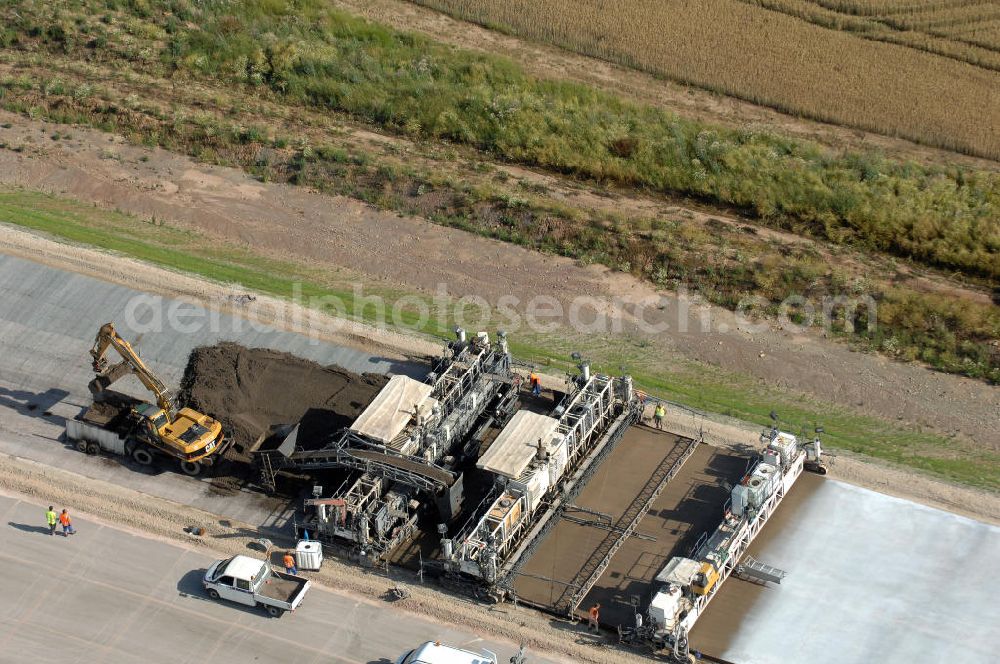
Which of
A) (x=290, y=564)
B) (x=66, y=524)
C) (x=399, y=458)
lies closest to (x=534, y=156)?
(x=399, y=458)

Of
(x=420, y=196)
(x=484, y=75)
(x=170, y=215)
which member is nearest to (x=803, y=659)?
(x=420, y=196)

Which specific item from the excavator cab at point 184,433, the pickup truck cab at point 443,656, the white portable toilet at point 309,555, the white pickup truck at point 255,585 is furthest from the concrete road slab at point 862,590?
the excavator cab at point 184,433

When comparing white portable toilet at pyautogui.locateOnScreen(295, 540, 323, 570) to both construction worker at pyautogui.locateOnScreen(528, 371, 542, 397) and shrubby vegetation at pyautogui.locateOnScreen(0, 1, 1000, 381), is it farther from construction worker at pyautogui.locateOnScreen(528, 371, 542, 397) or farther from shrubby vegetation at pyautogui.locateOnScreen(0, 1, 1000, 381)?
shrubby vegetation at pyautogui.locateOnScreen(0, 1, 1000, 381)

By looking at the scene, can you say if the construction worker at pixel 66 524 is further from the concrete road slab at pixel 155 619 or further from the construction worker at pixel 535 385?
the construction worker at pixel 535 385

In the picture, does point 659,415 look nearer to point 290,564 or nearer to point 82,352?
point 290,564

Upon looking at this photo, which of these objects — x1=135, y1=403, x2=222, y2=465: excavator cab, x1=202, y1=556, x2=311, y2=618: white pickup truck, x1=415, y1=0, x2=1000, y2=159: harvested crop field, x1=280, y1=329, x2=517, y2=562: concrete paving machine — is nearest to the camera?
x1=202, y1=556, x2=311, y2=618: white pickup truck

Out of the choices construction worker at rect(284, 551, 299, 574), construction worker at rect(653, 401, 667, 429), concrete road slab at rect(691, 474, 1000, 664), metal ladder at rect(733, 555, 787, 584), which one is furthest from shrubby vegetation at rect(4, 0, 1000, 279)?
construction worker at rect(284, 551, 299, 574)
